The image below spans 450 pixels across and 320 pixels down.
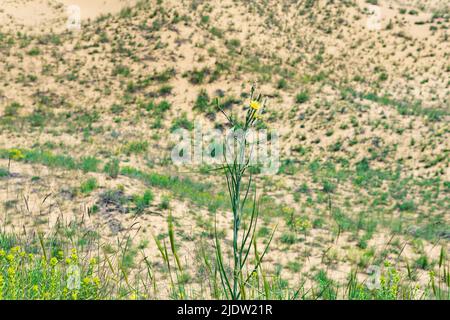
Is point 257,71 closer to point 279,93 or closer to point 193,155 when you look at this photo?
point 279,93

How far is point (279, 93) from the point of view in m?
22.4

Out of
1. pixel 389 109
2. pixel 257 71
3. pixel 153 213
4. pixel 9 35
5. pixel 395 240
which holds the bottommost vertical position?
pixel 395 240

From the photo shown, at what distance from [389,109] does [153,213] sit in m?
13.4

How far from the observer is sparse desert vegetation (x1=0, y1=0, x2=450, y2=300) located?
32.3ft

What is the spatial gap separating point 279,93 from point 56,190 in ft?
45.4

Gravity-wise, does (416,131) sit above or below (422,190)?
above

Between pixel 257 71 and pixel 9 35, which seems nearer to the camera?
pixel 257 71

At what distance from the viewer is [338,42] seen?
89.9 feet

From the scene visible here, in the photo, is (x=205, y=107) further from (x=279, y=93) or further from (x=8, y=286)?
(x=8, y=286)

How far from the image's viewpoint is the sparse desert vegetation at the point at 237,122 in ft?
32.3

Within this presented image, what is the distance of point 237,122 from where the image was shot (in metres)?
7.78
